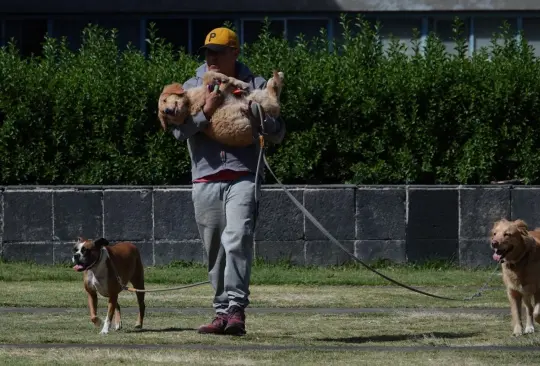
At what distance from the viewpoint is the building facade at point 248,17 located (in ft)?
85.9

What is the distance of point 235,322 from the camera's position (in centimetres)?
932

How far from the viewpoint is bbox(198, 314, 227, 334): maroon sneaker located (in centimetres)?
950

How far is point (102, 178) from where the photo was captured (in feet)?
51.8

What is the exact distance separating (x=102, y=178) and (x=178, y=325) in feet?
19.0

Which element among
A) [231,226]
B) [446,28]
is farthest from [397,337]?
[446,28]

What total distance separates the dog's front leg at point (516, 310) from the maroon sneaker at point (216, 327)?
2.25m

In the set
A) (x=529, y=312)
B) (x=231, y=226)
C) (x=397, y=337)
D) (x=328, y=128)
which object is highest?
(x=328, y=128)

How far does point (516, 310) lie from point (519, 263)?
1.24 ft

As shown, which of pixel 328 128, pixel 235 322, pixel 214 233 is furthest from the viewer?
pixel 328 128

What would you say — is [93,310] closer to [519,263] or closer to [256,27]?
[519,263]

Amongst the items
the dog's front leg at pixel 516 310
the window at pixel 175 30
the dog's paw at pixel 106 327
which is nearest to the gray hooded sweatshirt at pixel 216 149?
the dog's paw at pixel 106 327

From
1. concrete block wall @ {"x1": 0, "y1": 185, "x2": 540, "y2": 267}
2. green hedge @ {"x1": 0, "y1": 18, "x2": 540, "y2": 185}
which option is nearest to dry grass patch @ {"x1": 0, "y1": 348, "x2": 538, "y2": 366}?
concrete block wall @ {"x1": 0, "y1": 185, "x2": 540, "y2": 267}

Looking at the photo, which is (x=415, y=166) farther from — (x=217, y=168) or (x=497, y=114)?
(x=217, y=168)

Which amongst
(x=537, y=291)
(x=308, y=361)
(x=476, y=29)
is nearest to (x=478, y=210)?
(x=537, y=291)
